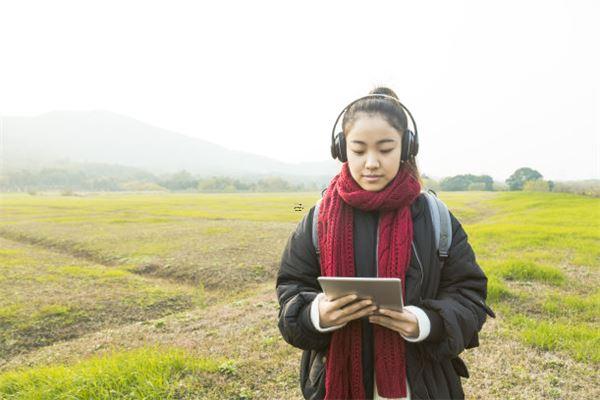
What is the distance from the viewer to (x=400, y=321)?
2.27m

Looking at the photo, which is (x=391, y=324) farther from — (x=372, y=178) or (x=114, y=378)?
(x=114, y=378)

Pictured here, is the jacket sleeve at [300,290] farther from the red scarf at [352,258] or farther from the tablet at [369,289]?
the tablet at [369,289]

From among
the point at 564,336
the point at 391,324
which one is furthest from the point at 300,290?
the point at 564,336

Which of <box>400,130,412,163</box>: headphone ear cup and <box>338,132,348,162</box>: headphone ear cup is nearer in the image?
<box>400,130,412,163</box>: headphone ear cup

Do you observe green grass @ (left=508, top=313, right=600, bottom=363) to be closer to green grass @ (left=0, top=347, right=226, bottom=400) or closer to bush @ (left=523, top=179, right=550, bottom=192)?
green grass @ (left=0, top=347, right=226, bottom=400)

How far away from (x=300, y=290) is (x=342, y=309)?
0.49 m

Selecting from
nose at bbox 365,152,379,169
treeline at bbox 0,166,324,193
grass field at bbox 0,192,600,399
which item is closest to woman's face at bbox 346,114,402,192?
nose at bbox 365,152,379,169

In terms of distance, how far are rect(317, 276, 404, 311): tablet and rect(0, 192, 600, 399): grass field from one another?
1.35 meters

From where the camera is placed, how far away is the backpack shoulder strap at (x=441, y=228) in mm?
2471

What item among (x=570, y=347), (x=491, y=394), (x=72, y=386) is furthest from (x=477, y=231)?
(x=72, y=386)

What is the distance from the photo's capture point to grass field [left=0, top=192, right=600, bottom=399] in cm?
553

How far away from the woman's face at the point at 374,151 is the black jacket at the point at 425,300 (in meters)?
0.24

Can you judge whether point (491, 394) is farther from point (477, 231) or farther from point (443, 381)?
point (477, 231)

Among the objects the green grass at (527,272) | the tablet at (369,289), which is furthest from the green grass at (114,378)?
the green grass at (527,272)
